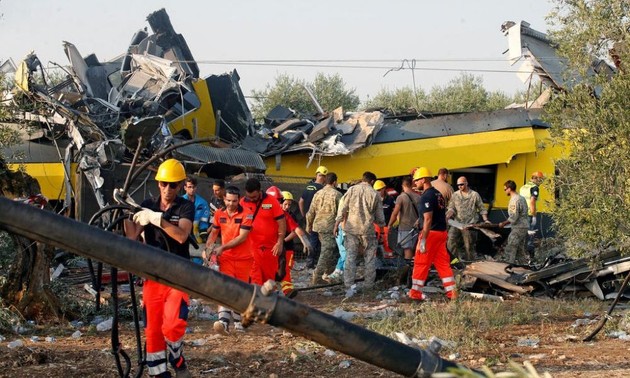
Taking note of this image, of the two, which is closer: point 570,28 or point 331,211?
point 570,28

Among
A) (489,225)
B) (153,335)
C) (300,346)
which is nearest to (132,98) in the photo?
(489,225)

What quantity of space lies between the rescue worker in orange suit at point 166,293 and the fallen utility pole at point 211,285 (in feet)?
9.55

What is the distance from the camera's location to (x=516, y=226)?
1529 cm

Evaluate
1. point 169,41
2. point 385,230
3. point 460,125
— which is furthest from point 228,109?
point 385,230

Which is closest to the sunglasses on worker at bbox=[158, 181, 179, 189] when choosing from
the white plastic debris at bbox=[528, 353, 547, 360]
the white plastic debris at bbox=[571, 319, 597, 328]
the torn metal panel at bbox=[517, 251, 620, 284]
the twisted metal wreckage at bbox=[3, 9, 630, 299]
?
the white plastic debris at bbox=[528, 353, 547, 360]

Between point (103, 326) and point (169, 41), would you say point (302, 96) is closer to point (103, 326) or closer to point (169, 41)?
point (169, 41)

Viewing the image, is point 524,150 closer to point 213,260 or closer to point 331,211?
point 331,211

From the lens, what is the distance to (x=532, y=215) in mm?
17234

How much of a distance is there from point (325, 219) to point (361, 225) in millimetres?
1314

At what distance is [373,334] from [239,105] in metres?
17.5

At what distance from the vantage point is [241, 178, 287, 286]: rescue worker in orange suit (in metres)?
10.7

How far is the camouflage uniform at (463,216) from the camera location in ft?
51.5

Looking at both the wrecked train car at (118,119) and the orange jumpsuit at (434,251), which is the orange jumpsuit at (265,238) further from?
the wrecked train car at (118,119)

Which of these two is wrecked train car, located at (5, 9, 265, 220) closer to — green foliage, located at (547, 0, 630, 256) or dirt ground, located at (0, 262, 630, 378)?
dirt ground, located at (0, 262, 630, 378)
